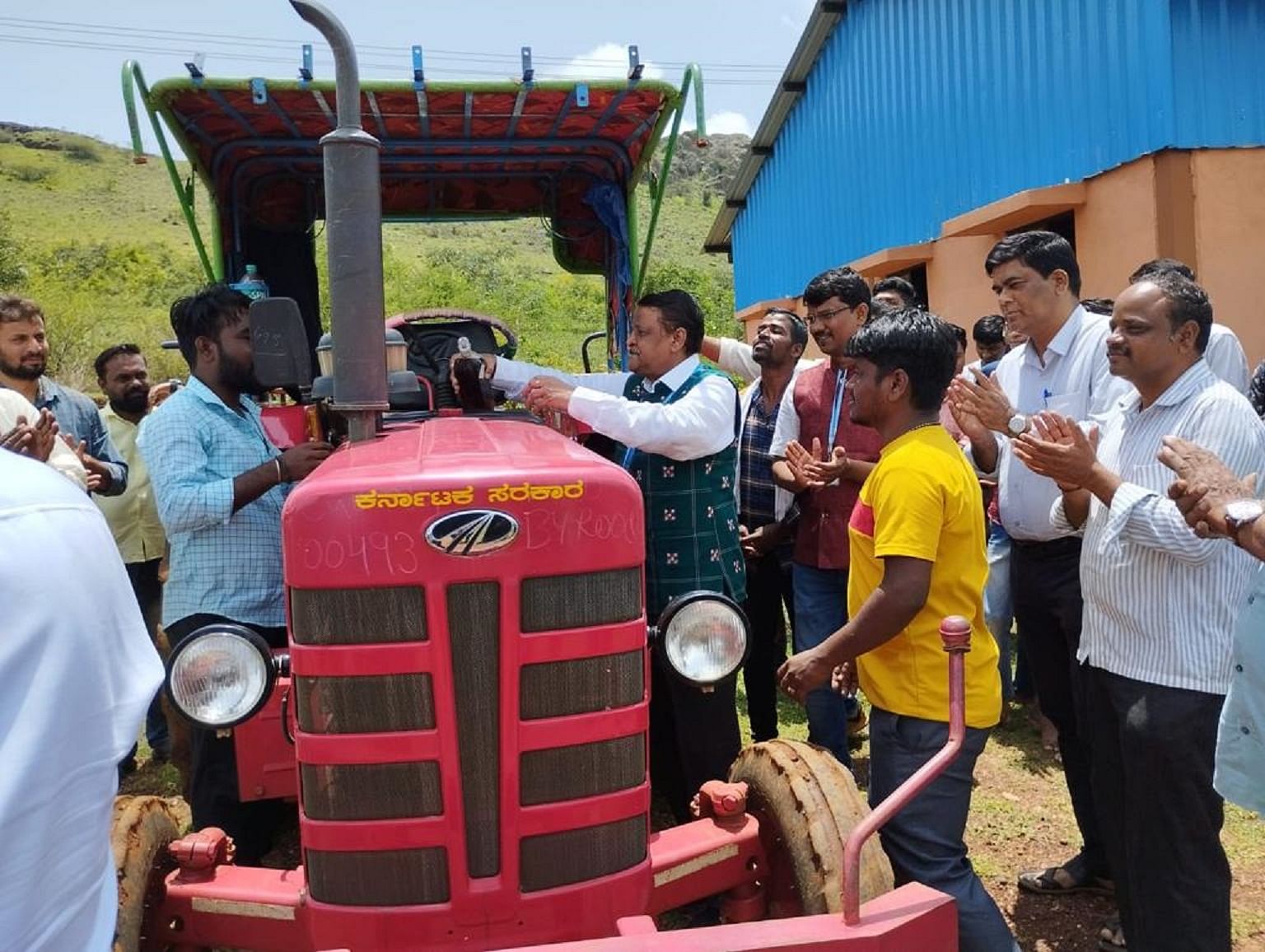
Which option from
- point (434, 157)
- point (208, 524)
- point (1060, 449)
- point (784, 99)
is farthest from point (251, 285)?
point (784, 99)

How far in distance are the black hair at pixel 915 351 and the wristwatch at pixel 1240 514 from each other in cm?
79

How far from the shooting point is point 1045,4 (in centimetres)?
847

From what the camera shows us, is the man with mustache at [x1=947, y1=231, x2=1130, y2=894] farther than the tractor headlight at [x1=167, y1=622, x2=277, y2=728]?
Yes

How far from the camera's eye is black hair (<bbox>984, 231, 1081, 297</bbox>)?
3371 mm

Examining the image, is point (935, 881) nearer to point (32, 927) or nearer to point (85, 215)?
point (32, 927)

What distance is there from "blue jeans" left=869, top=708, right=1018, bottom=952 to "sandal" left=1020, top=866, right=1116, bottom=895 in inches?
43.6

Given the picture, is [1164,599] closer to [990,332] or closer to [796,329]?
[796,329]

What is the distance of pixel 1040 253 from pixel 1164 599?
132cm

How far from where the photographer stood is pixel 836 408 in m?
4.05

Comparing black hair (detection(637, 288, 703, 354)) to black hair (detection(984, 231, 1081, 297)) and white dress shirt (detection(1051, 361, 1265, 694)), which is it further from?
white dress shirt (detection(1051, 361, 1265, 694))

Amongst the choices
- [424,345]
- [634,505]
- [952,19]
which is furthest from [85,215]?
[634,505]

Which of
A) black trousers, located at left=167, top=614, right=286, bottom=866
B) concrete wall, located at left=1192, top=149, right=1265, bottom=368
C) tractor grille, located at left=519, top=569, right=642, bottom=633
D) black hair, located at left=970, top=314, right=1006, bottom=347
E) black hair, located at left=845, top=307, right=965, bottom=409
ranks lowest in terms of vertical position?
black trousers, located at left=167, top=614, right=286, bottom=866

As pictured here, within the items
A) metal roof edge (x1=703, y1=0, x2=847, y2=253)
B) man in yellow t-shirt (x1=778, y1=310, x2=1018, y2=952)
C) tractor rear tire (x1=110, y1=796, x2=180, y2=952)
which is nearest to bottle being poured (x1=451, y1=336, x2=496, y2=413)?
man in yellow t-shirt (x1=778, y1=310, x2=1018, y2=952)

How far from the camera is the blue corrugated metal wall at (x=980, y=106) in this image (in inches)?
277
